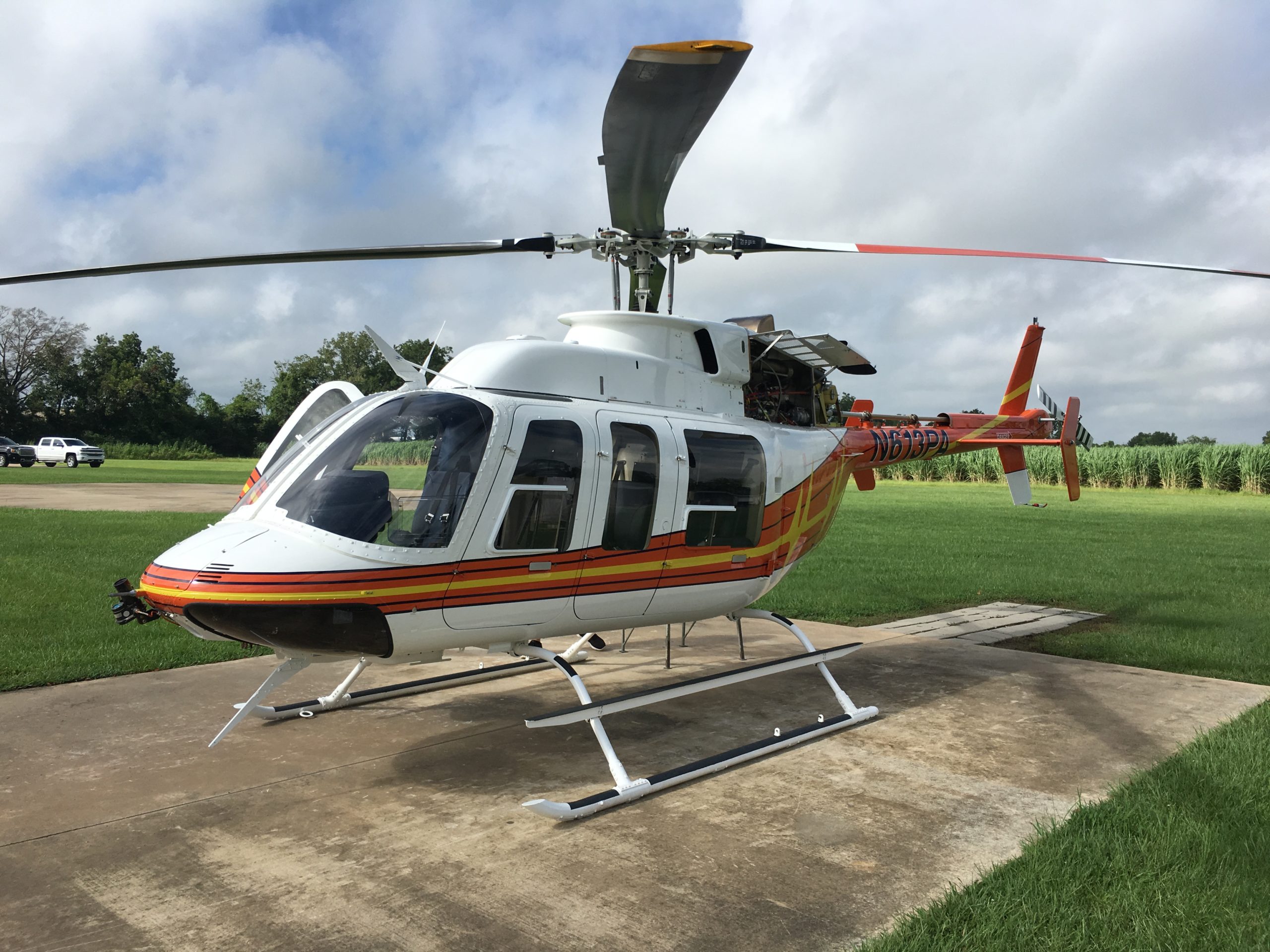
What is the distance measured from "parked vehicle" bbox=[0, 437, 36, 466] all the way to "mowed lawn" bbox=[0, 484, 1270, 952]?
119 feet

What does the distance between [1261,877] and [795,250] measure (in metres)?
4.38

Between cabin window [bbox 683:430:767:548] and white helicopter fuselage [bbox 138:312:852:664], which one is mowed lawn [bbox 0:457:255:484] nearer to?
white helicopter fuselage [bbox 138:312:852:664]

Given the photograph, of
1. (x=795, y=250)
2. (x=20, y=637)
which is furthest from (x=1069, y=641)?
(x=20, y=637)

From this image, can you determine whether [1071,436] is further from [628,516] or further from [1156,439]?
[1156,439]

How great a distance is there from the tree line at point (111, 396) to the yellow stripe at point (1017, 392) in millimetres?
64653

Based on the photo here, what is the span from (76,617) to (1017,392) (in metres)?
10.5

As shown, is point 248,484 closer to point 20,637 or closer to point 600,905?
point 600,905

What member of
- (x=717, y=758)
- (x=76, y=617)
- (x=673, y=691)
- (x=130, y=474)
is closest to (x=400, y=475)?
(x=673, y=691)

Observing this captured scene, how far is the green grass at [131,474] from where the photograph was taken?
37344mm

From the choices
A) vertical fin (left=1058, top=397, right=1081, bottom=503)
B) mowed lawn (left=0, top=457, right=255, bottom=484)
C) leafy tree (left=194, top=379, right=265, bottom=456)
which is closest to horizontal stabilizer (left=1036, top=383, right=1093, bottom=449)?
vertical fin (left=1058, top=397, right=1081, bottom=503)

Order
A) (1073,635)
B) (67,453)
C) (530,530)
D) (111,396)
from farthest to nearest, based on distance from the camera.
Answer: (111,396), (67,453), (1073,635), (530,530)

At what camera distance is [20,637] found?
8.58 meters

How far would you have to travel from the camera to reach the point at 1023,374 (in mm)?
10141

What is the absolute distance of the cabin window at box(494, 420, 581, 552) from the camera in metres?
5.13
